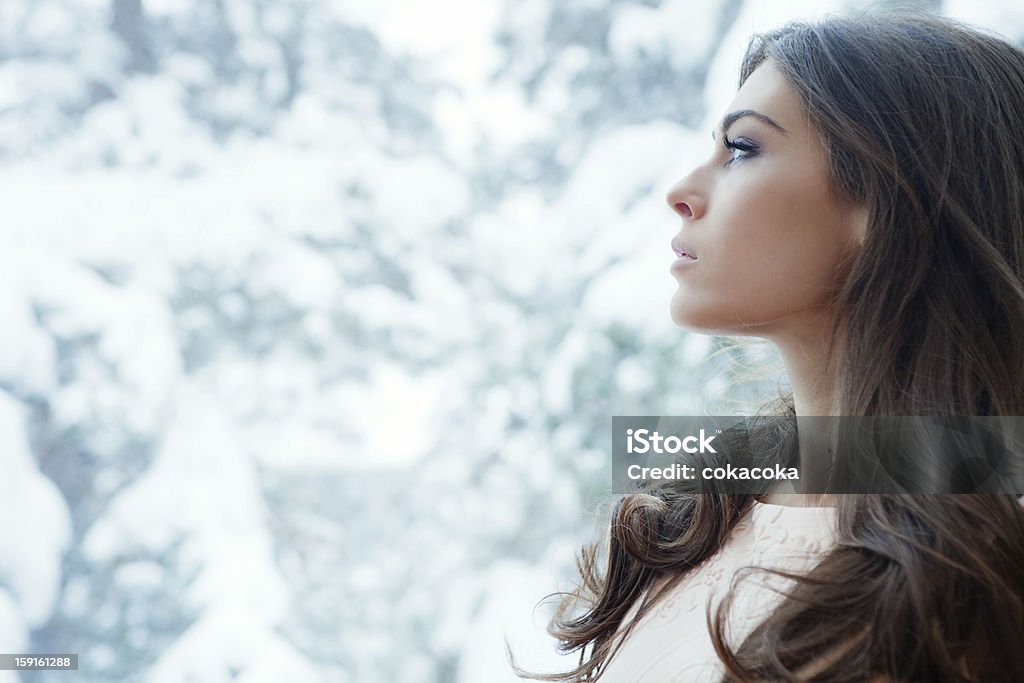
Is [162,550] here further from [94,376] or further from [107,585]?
[94,376]

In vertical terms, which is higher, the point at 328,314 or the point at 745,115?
the point at 328,314

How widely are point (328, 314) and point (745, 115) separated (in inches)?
40.3

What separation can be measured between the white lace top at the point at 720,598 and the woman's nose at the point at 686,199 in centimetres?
26

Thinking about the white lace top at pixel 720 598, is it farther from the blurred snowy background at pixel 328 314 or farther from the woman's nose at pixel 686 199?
the blurred snowy background at pixel 328 314

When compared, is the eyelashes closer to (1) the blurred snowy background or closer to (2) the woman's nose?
(2) the woman's nose

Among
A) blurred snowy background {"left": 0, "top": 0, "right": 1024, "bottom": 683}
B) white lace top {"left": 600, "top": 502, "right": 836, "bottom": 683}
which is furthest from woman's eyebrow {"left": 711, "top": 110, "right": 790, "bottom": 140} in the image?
blurred snowy background {"left": 0, "top": 0, "right": 1024, "bottom": 683}

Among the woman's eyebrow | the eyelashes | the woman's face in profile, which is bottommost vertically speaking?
the woman's face in profile

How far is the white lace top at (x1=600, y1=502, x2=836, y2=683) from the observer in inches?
24.4

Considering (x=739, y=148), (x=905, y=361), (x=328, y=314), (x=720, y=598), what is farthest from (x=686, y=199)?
(x=328, y=314)

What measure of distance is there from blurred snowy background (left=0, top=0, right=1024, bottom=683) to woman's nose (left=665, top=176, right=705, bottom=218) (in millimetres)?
696

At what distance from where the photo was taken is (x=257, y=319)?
158 cm

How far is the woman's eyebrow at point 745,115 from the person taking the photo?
72 centimetres

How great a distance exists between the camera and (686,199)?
2.43ft

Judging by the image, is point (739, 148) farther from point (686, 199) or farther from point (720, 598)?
point (720, 598)
